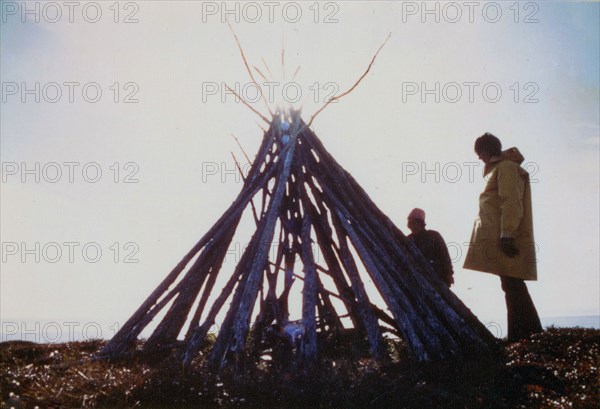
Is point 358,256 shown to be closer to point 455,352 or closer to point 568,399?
point 455,352

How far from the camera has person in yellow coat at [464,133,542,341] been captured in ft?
21.3

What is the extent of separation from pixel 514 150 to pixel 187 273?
4.32 m

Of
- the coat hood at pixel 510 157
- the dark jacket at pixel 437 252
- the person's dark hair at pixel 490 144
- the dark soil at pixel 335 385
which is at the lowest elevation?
the dark soil at pixel 335 385

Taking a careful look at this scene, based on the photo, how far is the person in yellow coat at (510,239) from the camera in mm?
6480

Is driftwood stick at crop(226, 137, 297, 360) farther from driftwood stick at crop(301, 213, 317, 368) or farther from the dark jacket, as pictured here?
the dark jacket

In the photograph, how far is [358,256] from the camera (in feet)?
21.5

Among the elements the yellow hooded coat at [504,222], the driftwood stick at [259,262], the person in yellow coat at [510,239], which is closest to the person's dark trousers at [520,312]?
the person in yellow coat at [510,239]

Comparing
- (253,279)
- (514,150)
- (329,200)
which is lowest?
(253,279)

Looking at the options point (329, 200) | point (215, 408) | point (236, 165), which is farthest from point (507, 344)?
point (236, 165)

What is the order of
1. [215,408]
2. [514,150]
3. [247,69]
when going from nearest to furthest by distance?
[215,408], [514,150], [247,69]

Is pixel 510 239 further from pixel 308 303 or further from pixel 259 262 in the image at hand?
pixel 259 262

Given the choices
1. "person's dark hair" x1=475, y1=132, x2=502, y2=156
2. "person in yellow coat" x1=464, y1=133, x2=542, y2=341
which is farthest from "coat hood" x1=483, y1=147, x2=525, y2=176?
"person's dark hair" x1=475, y1=132, x2=502, y2=156

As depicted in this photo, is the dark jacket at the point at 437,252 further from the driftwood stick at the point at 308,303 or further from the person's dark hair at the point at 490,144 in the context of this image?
the driftwood stick at the point at 308,303

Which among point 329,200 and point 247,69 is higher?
point 247,69
